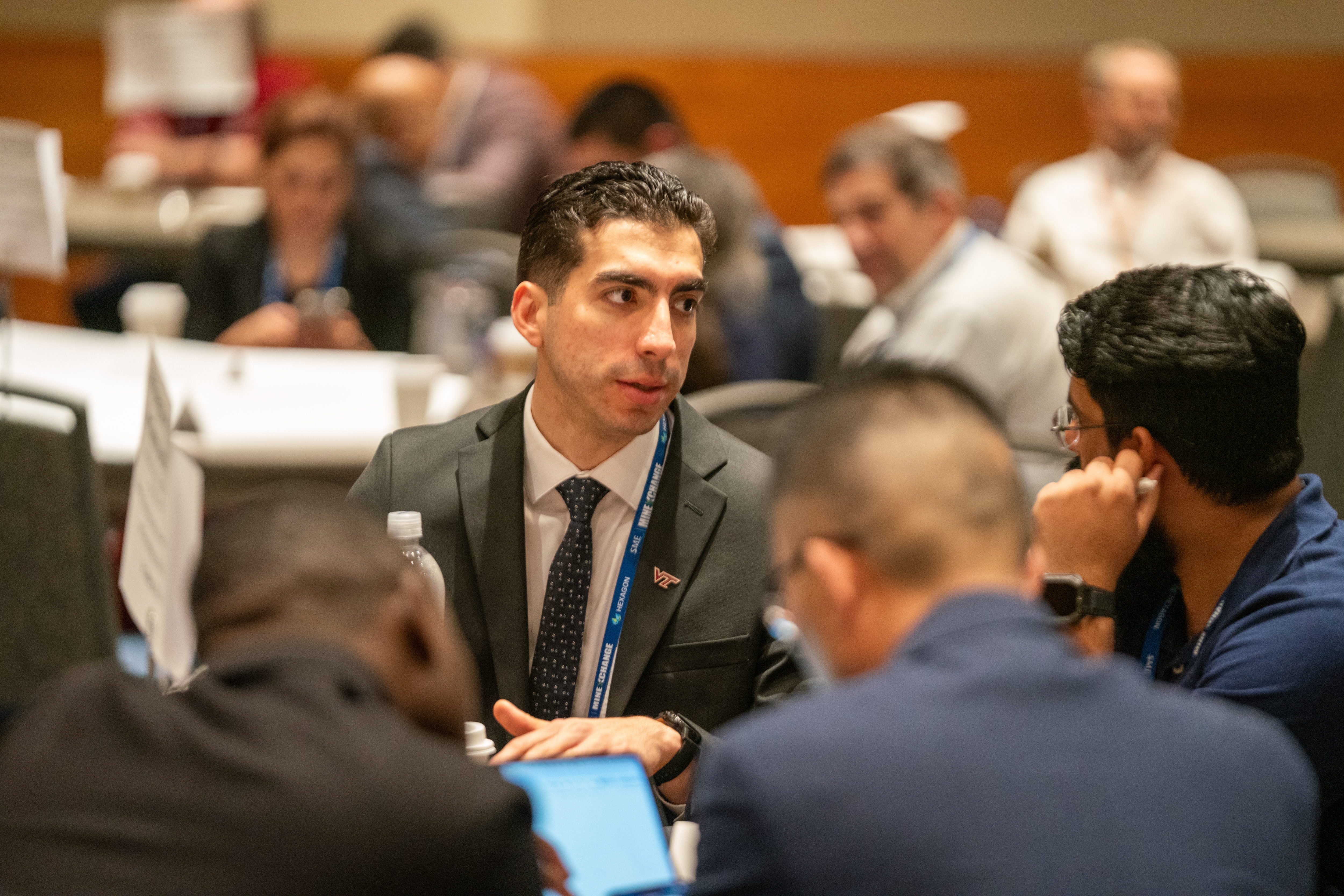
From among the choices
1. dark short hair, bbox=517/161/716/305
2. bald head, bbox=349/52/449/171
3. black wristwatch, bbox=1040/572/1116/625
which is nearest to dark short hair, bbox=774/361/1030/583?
black wristwatch, bbox=1040/572/1116/625

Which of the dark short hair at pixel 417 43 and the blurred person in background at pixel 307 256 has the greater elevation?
the dark short hair at pixel 417 43

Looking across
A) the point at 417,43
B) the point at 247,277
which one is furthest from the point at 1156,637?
the point at 417,43

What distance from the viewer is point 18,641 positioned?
92.1 inches

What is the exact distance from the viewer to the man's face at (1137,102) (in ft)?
17.5

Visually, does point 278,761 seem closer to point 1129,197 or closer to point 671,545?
point 671,545

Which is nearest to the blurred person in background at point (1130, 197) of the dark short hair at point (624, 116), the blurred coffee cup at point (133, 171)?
the dark short hair at point (624, 116)

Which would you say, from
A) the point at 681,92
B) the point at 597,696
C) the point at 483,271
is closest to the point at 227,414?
the point at 483,271

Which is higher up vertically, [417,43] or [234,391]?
[417,43]

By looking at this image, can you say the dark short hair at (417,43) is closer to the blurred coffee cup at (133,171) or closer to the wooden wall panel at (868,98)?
the wooden wall panel at (868,98)

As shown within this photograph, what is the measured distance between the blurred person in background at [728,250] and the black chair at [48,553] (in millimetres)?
1305

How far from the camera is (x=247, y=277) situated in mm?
3955

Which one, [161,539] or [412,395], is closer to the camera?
[161,539]

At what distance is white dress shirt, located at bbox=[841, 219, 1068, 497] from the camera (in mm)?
3391

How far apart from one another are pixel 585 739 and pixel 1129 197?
461 centimetres
